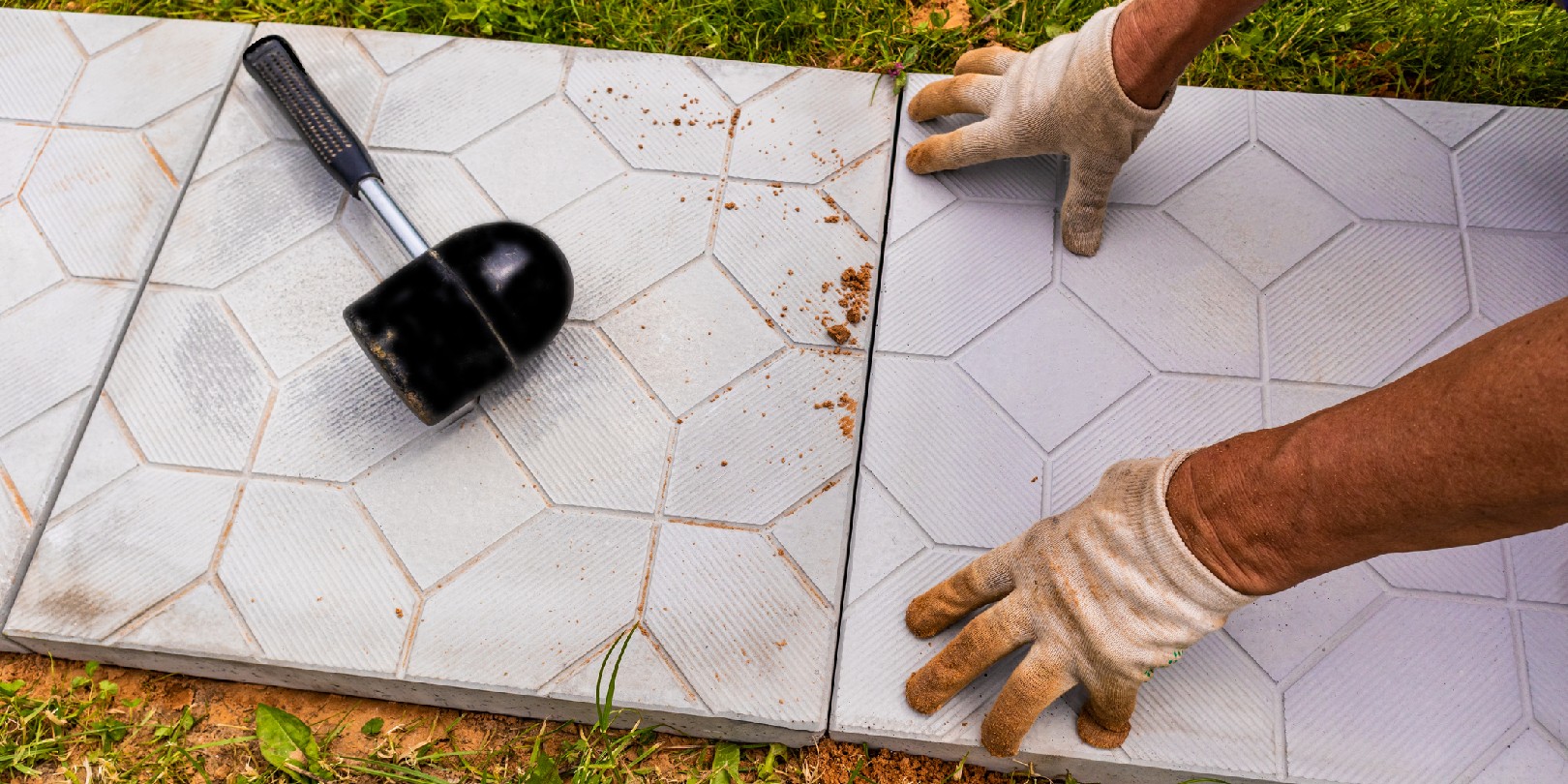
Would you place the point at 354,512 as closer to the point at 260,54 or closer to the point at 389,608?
the point at 389,608

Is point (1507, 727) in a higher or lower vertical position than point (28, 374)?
lower

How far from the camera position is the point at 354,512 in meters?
1.96

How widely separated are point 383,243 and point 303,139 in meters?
0.28

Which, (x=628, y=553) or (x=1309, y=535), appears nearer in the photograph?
(x=1309, y=535)

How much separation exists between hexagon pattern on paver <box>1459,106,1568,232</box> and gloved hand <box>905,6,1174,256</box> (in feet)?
2.86

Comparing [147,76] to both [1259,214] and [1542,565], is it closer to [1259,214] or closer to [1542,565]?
[1259,214]

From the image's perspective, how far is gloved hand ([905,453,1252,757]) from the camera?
1.47 meters

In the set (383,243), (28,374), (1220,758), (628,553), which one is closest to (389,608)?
(628,553)

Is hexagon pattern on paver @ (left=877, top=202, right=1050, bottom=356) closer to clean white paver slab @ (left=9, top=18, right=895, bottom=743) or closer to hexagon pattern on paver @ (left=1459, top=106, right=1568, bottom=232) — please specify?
clean white paver slab @ (left=9, top=18, right=895, bottom=743)

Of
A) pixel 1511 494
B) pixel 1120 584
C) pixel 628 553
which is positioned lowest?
pixel 628 553

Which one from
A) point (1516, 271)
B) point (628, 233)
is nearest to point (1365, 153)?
point (1516, 271)

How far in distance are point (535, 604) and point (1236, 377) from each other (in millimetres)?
1507

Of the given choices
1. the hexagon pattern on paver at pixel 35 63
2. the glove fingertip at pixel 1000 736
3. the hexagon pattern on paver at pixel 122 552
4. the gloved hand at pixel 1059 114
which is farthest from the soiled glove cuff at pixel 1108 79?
the hexagon pattern on paver at pixel 35 63

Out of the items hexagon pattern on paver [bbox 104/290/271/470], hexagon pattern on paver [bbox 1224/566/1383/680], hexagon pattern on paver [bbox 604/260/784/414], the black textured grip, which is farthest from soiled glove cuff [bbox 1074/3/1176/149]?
hexagon pattern on paver [bbox 104/290/271/470]
